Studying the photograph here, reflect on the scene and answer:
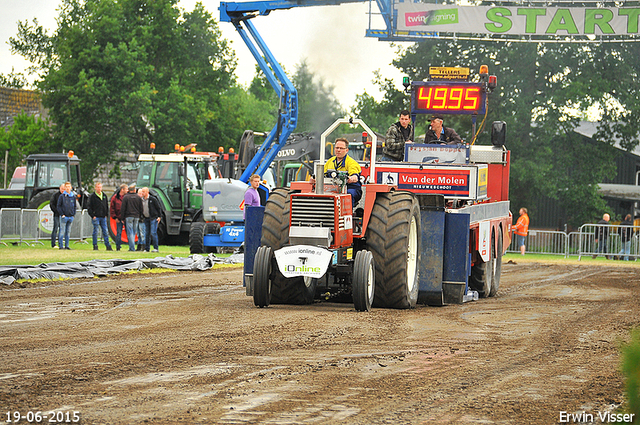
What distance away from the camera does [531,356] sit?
759cm

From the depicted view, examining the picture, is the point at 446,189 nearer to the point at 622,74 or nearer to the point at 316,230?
the point at 316,230

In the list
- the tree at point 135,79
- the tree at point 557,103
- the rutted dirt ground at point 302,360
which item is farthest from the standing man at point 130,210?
the tree at point 135,79

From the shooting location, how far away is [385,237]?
10.6m

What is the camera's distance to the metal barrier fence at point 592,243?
94.5 feet

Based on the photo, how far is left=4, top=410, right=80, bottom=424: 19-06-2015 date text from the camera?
494cm

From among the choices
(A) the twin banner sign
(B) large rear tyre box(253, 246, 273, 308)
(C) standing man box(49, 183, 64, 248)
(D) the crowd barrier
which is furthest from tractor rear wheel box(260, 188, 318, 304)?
(A) the twin banner sign

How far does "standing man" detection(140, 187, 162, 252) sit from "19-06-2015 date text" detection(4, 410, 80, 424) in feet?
58.8

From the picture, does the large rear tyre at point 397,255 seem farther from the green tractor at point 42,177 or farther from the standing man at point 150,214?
the green tractor at point 42,177

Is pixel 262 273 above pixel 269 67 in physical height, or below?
below

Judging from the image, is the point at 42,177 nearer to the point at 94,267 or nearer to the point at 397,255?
the point at 94,267

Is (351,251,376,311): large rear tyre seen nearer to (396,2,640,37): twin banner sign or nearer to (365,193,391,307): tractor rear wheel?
(365,193,391,307): tractor rear wheel

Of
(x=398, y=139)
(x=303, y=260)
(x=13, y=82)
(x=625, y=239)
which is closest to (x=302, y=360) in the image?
(x=303, y=260)

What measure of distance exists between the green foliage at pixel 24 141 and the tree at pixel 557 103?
20622 millimetres

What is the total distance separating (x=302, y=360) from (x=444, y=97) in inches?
346
